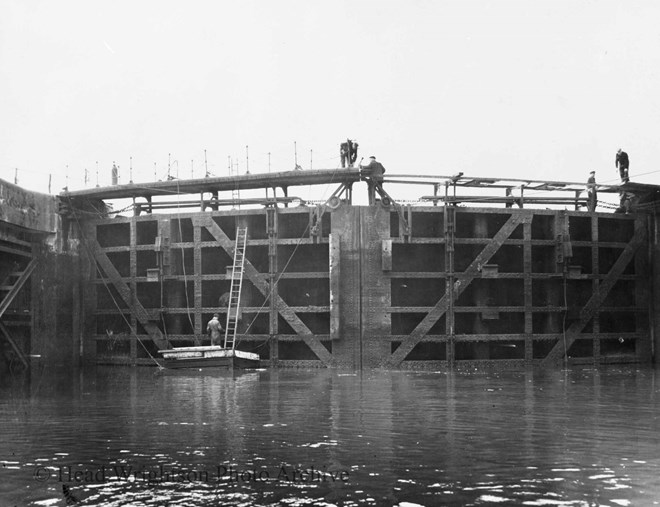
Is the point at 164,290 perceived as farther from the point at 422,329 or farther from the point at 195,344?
the point at 422,329

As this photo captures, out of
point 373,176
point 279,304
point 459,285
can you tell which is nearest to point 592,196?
point 459,285

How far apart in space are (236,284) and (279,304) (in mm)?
1749

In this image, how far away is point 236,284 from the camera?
29.1 meters

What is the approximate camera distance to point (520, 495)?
8477mm

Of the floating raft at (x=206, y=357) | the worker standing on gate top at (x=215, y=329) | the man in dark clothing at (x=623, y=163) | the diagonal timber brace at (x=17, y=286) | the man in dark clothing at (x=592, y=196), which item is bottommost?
→ the floating raft at (x=206, y=357)

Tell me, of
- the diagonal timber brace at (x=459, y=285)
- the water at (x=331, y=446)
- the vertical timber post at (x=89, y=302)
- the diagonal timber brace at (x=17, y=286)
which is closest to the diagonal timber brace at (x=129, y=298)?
the vertical timber post at (x=89, y=302)

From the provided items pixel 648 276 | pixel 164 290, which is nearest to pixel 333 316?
pixel 164 290

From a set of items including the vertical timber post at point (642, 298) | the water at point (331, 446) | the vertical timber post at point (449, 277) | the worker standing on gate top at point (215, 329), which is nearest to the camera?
the water at point (331, 446)

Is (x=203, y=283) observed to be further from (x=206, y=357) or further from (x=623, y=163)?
(x=623, y=163)

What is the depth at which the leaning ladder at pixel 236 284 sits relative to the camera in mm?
28439

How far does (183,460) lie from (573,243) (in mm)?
21911

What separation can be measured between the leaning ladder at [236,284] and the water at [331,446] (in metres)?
8.00

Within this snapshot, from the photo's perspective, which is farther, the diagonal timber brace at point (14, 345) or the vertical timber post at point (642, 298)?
the vertical timber post at point (642, 298)

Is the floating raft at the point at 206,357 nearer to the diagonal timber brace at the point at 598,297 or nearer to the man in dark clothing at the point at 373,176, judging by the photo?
the man in dark clothing at the point at 373,176
